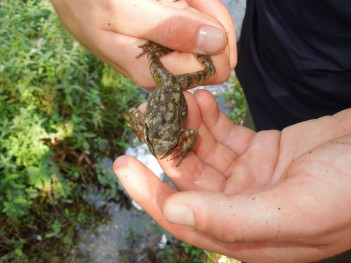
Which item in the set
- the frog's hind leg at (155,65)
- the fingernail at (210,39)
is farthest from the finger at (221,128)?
the frog's hind leg at (155,65)

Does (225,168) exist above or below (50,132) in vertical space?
above

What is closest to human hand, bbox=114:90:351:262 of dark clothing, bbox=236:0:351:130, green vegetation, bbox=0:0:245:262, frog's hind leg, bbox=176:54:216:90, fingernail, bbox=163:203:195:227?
fingernail, bbox=163:203:195:227

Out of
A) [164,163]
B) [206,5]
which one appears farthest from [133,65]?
[164,163]

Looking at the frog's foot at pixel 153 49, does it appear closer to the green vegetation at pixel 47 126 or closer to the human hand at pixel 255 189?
the human hand at pixel 255 189

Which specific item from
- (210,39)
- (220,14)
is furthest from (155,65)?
(220,14)

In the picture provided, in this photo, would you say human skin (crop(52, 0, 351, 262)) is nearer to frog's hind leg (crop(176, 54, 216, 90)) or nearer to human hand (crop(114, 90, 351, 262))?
human hand (crop(114, 90, 351, 262))

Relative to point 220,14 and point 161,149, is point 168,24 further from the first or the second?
point 161,149
